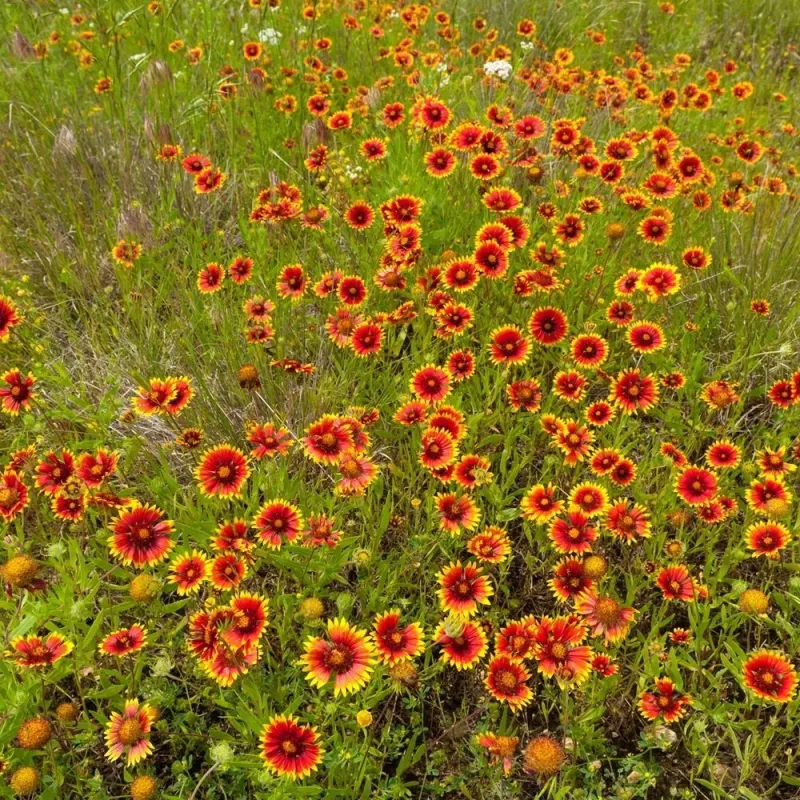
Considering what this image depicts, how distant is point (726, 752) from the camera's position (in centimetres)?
151

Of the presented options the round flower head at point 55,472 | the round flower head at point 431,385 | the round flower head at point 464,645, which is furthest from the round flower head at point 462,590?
the round flower head at point 55,472

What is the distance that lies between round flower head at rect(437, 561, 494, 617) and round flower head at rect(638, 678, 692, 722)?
402 millimetres

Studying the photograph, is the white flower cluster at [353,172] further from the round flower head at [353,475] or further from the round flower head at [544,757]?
the round flower head at [544,757]

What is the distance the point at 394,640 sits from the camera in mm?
1348

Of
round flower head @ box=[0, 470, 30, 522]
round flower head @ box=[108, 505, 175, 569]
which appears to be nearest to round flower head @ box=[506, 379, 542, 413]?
round flower head @ box=[108, 505, 175, 569]

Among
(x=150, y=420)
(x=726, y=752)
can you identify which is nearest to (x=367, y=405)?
(x=150, y=420)

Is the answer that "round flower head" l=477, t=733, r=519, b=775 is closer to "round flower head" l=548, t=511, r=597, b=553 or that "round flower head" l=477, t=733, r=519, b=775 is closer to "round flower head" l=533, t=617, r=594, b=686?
"round flower head" l=533, t=617, r=594, b=686

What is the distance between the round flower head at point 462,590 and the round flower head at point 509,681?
0.12 m

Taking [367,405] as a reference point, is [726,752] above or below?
below

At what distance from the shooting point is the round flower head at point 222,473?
156 cm

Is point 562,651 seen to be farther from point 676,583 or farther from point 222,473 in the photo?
point 222,473

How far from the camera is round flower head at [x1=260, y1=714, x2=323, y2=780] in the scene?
122cm

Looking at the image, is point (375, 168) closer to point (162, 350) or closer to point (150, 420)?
point (162, 350)

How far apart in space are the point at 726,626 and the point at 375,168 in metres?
2.14
